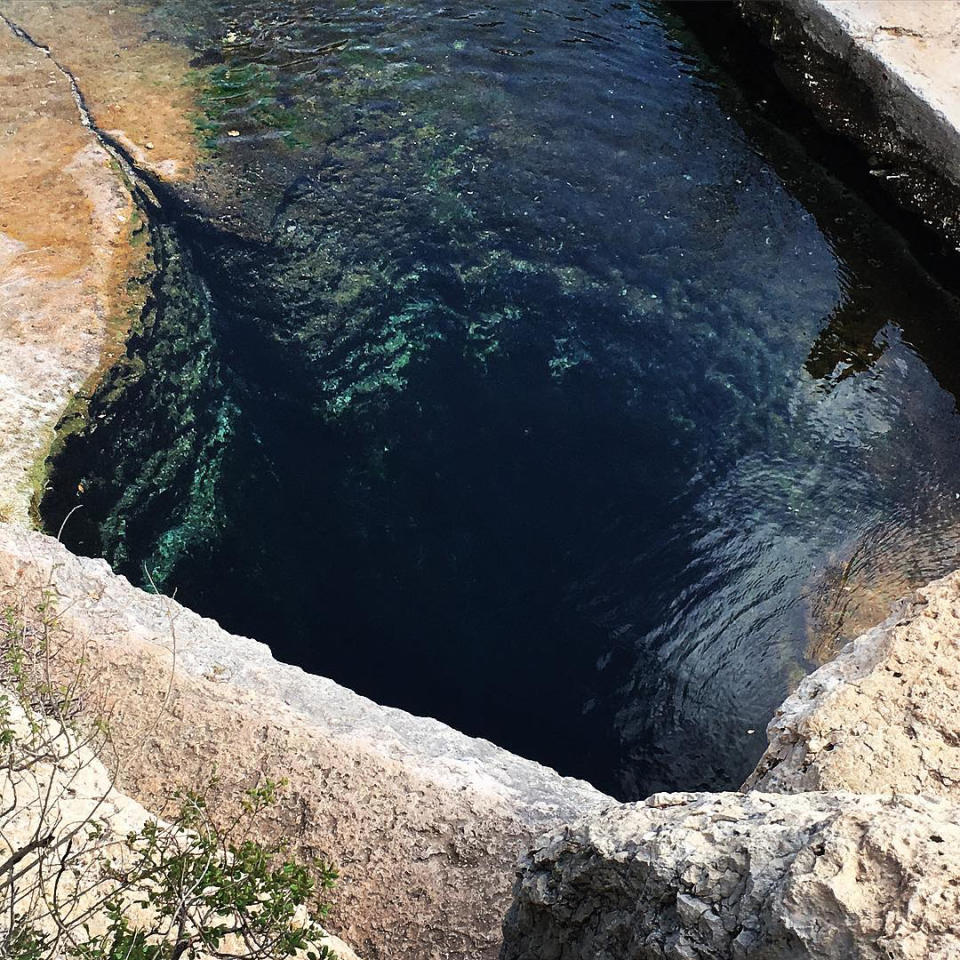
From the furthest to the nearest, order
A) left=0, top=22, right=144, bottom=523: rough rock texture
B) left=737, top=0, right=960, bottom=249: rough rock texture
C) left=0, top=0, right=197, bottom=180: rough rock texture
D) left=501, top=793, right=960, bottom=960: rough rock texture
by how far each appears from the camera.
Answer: left=0, top=0, right=197, bottom=180: rough rock texture < left=737, top=0, right=960, bottom=249: rough rock texture < left=0, top=22, right=144, bottom=523: rough rock texture < left=501, top=793, right=960, bottom=960: rough rock texture

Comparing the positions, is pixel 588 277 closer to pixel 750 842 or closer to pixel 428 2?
pixel 428 2

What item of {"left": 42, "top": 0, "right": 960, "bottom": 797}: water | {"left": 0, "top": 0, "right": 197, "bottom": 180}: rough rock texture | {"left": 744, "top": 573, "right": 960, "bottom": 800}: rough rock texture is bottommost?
{"left": 0, "top": 0, "right": 197, "bottom": 180}: rough rock texture

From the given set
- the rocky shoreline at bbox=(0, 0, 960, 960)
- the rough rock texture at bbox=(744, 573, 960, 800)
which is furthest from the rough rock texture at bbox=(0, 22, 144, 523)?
the rough rock texture at bbox=(744, 573, 960, 800)

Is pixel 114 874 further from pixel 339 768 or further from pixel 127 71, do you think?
pixel 127 71

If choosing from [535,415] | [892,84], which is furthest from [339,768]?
[892,84]

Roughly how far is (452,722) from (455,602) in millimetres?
603

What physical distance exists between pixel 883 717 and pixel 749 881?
3.80 feet

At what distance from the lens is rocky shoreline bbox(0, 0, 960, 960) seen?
2000 mm

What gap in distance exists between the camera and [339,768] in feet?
11.6

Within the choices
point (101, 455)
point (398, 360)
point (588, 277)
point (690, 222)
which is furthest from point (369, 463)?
point (690, 222)

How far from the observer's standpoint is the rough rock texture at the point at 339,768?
10.8ft

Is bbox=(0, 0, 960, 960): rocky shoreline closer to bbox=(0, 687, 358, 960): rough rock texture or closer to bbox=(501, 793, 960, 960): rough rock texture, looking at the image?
bbox=(501, 793, 960, 960): rough rock texture

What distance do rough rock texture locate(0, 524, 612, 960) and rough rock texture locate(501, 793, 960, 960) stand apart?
64 centimetres

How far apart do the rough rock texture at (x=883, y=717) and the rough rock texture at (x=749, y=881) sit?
608mm
